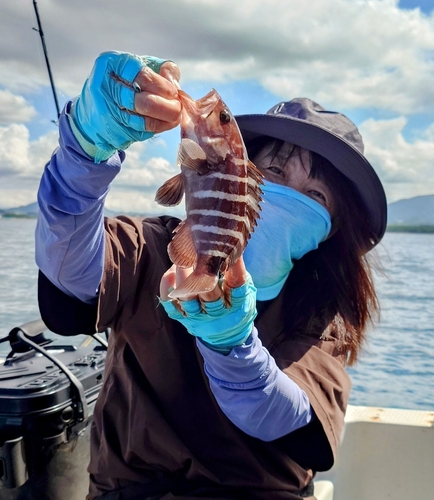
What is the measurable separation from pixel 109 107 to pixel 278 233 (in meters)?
1.12

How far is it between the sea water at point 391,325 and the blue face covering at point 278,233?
789 mm

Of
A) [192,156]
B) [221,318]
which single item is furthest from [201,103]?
[221,318]

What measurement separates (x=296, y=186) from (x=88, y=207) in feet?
3.91

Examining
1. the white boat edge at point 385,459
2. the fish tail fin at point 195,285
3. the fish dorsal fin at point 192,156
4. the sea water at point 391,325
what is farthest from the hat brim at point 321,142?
the white boat edge at point 385,459

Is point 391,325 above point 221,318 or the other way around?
the other way around

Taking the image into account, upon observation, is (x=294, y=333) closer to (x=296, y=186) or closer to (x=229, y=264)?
(x=296, y=186)

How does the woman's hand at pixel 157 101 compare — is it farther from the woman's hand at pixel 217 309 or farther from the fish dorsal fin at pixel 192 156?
the woman's hand at pixel 217 309

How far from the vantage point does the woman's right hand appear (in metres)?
1.39

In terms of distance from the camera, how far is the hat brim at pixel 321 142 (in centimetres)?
234

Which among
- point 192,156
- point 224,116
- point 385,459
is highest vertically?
point 224,116

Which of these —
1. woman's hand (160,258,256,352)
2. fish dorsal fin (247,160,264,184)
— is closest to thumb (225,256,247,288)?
woman's hand (160,258,256,352)

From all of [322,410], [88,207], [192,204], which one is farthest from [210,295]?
[322,410]

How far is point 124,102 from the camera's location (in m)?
1.41

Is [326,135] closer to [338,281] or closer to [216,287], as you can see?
[338,281]
